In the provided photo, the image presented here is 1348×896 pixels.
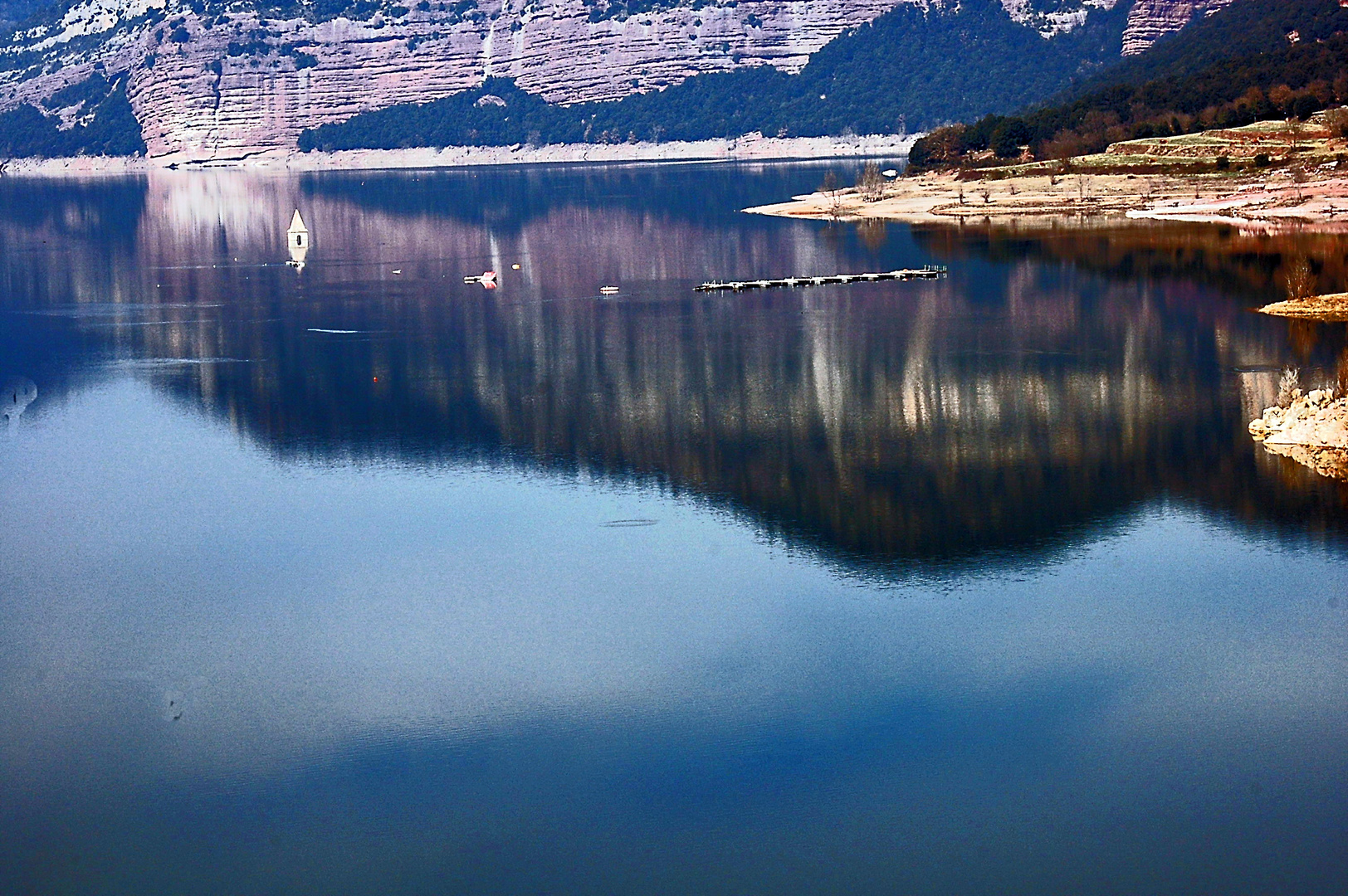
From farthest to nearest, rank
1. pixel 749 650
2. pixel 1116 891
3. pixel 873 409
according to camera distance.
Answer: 1. pixel 873 409
2. pixel 749 650
3. pixel 1116 891

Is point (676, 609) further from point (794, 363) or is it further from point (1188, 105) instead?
point (1188, 105)

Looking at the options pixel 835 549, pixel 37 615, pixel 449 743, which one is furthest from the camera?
pixel 835 549

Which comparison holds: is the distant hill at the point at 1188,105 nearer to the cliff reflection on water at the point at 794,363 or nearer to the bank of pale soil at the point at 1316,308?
the cliff reflection on water at the point at 794,363

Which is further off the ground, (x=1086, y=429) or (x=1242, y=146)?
(x=1242, y=146)

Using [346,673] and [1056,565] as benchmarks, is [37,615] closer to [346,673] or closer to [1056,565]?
[346,673]

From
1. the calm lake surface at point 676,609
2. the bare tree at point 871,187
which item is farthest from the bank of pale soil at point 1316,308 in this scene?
the bare tree at point 871,187

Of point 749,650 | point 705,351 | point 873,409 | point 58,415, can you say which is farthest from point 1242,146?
point 749,650

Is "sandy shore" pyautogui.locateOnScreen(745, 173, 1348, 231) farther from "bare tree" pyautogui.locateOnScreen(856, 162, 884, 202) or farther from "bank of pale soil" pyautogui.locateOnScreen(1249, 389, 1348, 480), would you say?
"bank of pale soil" pyautogui.locateOnScreen(1249, 389, 1348, 480)
